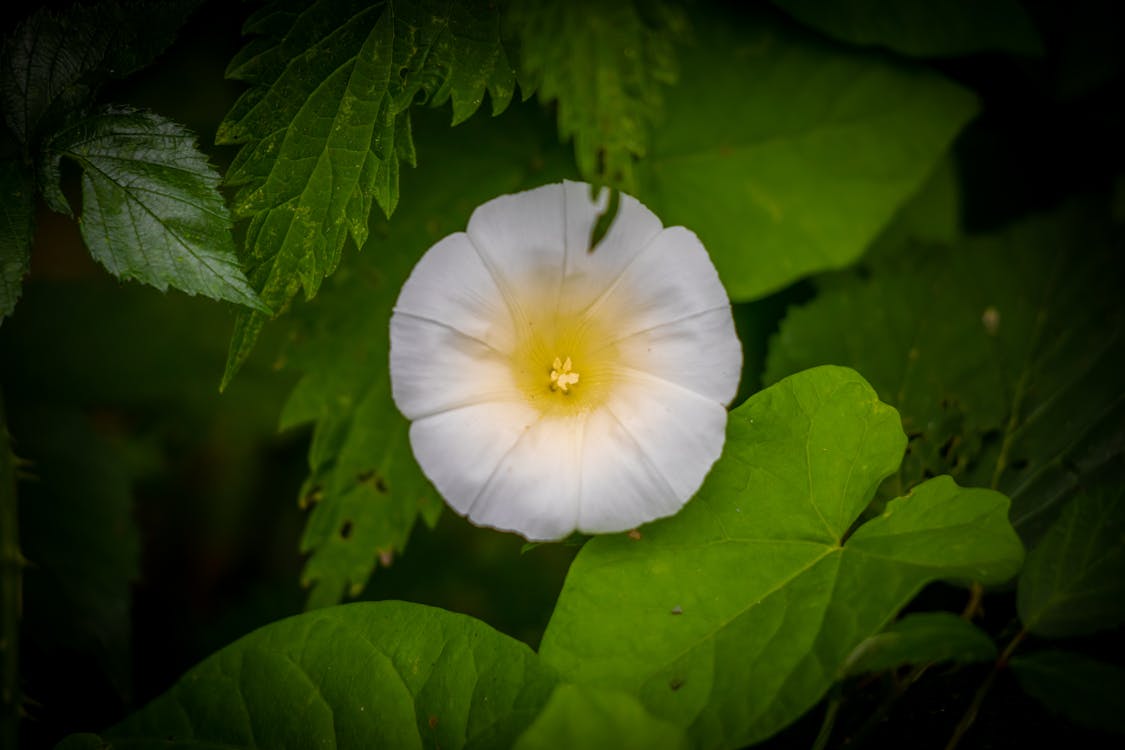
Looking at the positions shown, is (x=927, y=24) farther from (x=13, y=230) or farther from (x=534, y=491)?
(x=13, y=230)

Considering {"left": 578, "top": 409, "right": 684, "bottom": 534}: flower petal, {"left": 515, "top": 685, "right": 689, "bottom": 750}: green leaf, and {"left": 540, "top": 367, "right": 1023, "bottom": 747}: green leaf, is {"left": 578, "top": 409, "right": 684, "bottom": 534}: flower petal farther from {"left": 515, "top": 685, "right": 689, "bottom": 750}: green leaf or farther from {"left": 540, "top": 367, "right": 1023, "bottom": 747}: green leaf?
{"left": 515, "top": 685, "right": 689, "bottom": 750}: green leaf

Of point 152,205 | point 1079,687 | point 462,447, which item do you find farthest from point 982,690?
point 152,205

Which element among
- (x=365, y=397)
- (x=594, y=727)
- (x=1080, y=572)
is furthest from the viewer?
(x=365, y=397)

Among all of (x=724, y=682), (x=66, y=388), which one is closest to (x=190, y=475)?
(x=66, y=388)

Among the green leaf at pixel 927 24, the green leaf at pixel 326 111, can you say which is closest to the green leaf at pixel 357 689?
the green leaf at pixel 326 111

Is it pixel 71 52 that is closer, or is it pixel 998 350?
pixel 71 52

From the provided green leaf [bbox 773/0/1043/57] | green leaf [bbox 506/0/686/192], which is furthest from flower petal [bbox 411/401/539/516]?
green leaf [bbox 773/0/1043/57]

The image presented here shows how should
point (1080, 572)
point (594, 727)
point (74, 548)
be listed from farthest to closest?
point (74, 548) < point (1080, 572) < point (594, 727)

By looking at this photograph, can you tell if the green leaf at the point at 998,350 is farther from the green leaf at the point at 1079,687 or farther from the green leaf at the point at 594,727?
the green leaf at the point at 594,727
